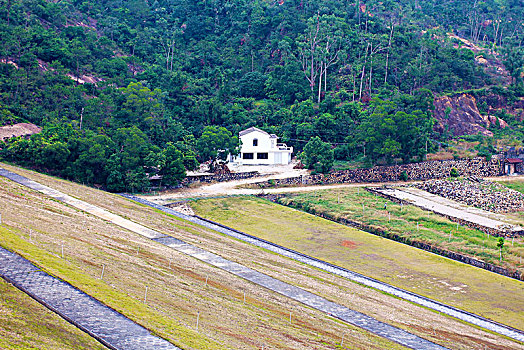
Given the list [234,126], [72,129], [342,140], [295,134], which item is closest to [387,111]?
[342,140]

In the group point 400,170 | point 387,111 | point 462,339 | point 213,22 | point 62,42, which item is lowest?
point 462,339

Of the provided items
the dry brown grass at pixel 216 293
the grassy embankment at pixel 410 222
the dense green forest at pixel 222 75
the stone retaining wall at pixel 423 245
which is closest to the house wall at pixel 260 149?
the dense green forest at pixel 222 75

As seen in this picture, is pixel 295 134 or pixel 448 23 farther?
pixel 448 23

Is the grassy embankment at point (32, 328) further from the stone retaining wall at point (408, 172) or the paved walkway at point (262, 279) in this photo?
the stone retaining wall at point (408, 172)

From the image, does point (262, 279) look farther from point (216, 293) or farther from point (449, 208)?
point (449, 208)

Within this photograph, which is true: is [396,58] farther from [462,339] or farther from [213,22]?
[462,339]

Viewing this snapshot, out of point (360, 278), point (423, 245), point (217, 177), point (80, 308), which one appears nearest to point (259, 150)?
point (217, 177)

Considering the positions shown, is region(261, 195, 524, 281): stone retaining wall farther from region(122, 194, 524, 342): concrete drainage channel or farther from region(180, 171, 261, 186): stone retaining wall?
region(180, 171, 261, 186): stone retaining wall
